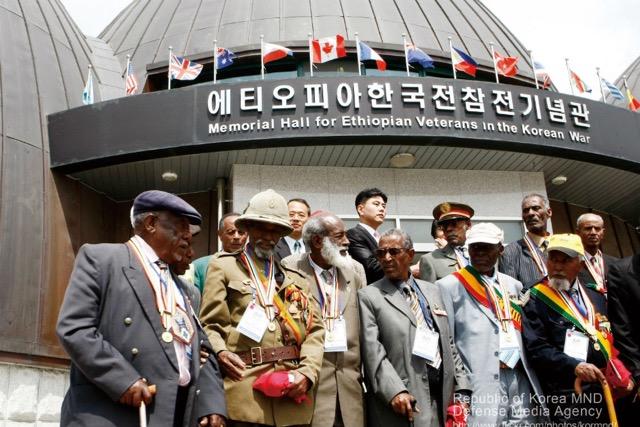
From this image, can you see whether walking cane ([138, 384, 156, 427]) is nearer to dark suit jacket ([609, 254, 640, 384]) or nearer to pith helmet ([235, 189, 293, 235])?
pith helmet ([235, 189, 293, 235])

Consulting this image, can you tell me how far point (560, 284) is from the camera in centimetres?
448

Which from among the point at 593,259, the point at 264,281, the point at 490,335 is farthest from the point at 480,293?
the point at 593,259

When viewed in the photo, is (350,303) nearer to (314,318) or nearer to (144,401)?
(314,318)

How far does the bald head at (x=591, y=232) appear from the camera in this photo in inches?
236

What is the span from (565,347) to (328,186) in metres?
7.79

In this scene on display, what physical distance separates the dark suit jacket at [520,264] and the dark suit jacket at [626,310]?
933 millimetres

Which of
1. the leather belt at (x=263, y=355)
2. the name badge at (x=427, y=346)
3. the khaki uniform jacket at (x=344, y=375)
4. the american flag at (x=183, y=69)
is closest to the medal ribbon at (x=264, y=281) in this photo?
the leather belt at (x=263, y=355)

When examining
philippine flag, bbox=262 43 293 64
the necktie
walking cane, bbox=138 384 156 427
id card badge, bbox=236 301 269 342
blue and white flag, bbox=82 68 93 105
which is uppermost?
philippine flag, bbox=262 43 293 64

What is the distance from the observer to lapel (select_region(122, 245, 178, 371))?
2.98m

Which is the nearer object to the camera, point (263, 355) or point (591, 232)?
point (263, 355)

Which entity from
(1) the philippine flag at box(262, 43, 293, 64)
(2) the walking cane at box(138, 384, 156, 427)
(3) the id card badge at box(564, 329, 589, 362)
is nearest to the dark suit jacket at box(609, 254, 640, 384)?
(3) the id card badge at box(564, 329, 589, 362)

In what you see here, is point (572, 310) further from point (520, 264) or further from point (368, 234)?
point (368, 234)

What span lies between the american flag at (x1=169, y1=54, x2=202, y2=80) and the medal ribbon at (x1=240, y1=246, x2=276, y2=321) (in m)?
8.74

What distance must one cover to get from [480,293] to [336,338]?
1.11 metres
